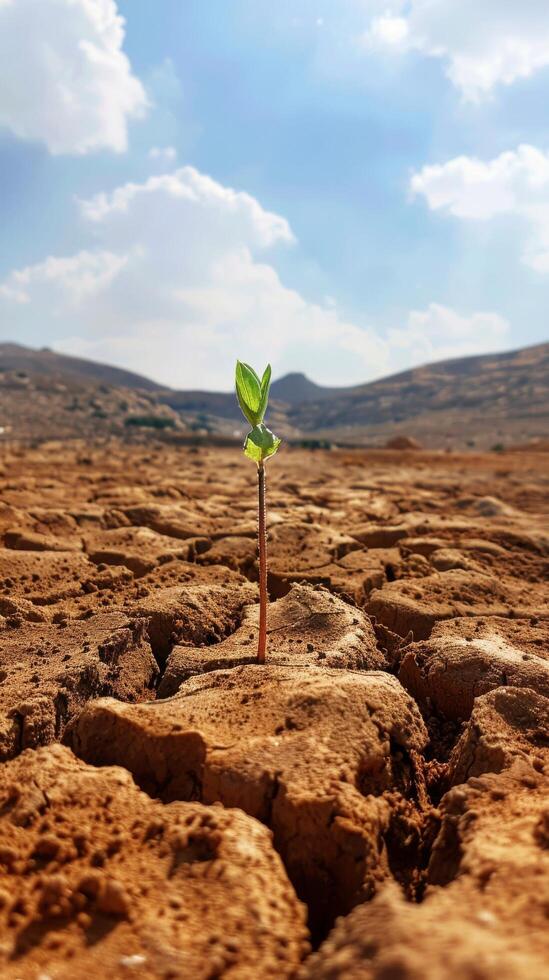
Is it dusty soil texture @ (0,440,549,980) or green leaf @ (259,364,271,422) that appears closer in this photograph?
dusty soil texture @ (0,440,549,980)

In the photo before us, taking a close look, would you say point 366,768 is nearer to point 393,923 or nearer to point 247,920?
point 247,920

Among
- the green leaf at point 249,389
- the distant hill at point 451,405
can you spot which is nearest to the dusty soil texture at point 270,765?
the green leaf at point 249,389

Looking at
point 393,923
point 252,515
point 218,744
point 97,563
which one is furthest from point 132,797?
point 252,515

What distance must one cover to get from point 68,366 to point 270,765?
74.2 metres

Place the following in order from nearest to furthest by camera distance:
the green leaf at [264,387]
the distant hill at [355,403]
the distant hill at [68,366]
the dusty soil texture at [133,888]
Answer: the dusty soil texture at [133,888], the green leaf at [264,387], the distant hill at [355,403], the distant hill at [68,366]

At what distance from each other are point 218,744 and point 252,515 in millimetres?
4208

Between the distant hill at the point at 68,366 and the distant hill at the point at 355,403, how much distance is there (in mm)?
202

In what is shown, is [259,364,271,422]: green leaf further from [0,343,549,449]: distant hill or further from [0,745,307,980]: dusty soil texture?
[0,343,549,449]: distant hill

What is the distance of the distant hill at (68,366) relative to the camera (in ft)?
207

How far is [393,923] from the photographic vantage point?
124 centimetres

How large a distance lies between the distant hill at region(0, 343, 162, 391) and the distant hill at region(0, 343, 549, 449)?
0.66 feet

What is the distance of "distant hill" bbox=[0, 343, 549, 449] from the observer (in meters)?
32.4

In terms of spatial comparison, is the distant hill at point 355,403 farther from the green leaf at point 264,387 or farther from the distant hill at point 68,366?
the green leaf at point 264,387

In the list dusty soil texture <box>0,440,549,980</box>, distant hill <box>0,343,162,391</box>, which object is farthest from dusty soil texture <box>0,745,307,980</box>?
distant hill <box>0,343,162,391</box>
